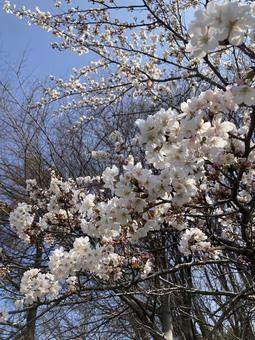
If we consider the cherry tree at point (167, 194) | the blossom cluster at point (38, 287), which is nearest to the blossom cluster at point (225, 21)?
the cherry tree at point (167, 194)

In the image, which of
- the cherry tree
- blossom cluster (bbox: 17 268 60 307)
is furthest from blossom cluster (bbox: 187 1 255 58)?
blossom cluster (bbox: 17 268 60 307)

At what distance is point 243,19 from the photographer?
5.72 feet

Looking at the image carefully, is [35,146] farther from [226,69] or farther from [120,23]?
[226,69]

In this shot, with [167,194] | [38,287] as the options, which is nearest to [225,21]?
[167,194]

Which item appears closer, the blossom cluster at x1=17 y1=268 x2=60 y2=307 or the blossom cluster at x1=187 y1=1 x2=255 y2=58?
the blossom cluster at x1=187 y1=1 x2=255 y2=58

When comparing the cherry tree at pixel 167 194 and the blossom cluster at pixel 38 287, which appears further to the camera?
the blossom cluster at pixel 38 287

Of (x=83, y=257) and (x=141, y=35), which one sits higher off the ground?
(x=141, y=35)

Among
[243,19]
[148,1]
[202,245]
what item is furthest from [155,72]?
[243,19]

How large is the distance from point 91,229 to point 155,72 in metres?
4.27

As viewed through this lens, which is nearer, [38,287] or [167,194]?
[167,194]

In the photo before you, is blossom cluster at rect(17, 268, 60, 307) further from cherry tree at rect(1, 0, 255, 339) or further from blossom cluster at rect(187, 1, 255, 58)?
blossom cluster at rect(187, 1, 255, 58)

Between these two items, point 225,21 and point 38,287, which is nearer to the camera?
point 225,21

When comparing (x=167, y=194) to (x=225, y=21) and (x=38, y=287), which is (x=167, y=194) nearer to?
(x=225, y=21)

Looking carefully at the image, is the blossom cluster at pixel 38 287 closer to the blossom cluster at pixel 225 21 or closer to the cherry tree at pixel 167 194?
the cherry tree at pixel 167 194
